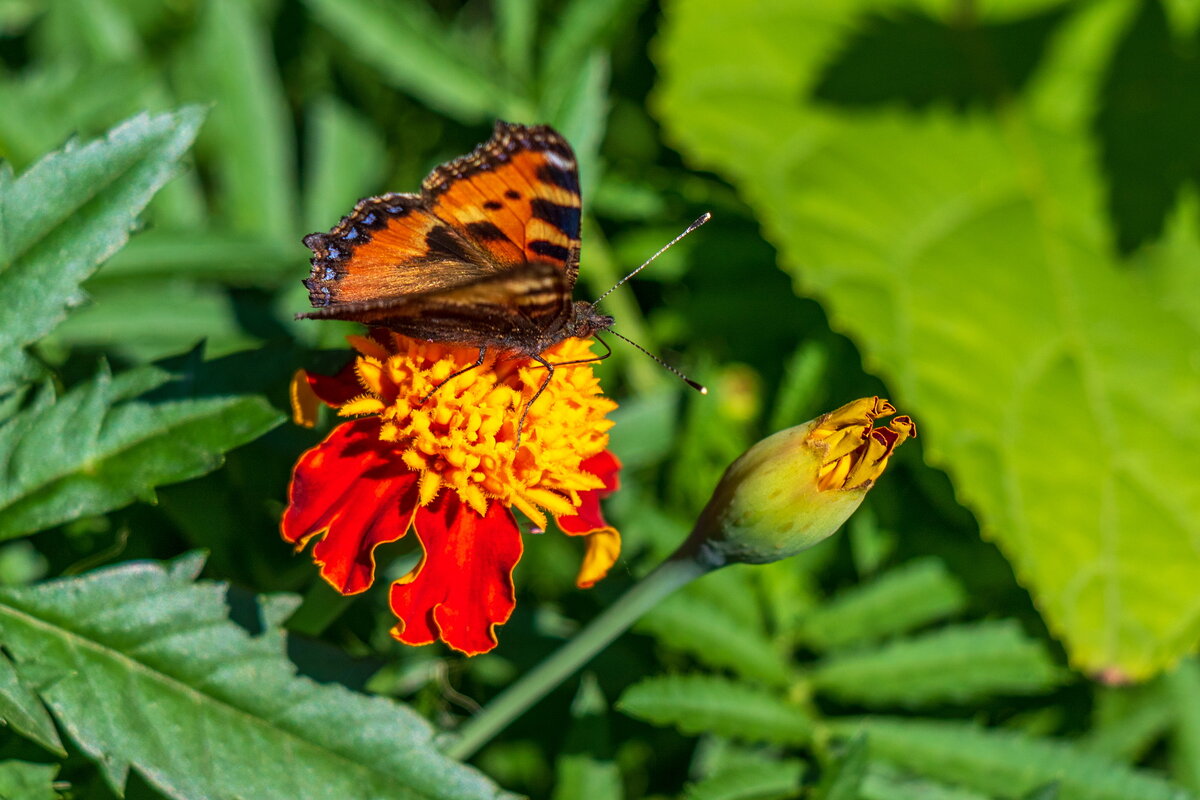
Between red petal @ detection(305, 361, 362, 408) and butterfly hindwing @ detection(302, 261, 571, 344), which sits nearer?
butterfly hindwing @ detection(302, 261, 571, 344)

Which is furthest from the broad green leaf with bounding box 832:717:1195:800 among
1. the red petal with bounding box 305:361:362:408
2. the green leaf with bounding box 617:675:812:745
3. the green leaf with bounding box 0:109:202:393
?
the green leaf with bounding box 0:109:202:393

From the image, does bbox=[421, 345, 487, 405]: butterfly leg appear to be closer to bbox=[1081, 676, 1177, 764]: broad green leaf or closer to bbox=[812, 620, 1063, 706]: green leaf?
bbox=[812, 620, 1063, 706]: green leaf

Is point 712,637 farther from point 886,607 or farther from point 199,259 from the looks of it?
point 199,259

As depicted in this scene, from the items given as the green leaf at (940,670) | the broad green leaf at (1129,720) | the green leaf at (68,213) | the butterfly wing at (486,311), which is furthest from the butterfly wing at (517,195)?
the broad green leaf at (1129,720)

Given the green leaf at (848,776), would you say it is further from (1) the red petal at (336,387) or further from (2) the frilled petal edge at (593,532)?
(1) the red petal at (336,387)

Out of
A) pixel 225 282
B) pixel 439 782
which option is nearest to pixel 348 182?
pixel 225 282

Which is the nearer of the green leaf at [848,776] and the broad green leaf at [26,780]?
the broad green leaf at [26,780]
